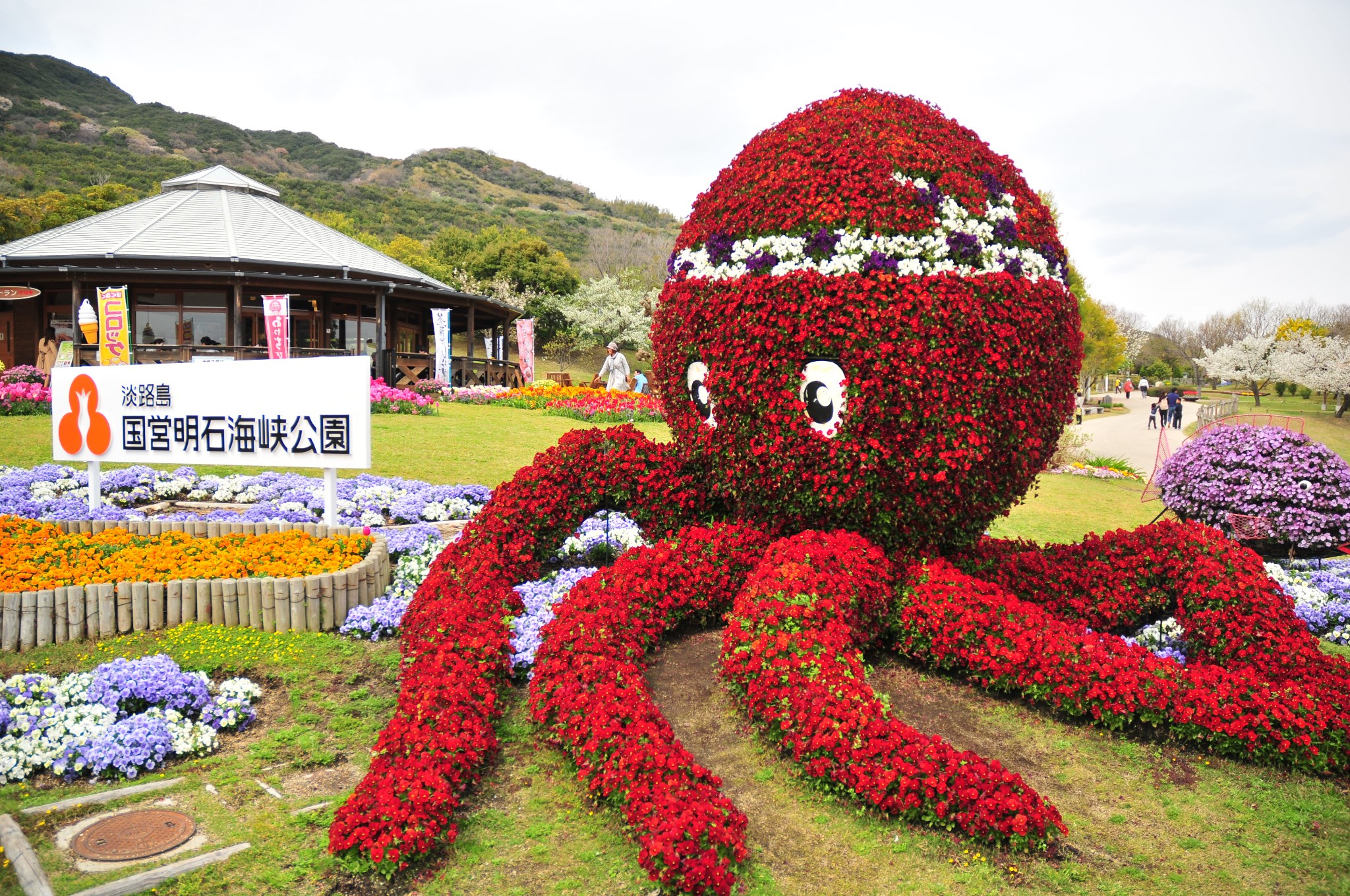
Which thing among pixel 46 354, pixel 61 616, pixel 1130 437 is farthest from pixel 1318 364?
pixel 46 354

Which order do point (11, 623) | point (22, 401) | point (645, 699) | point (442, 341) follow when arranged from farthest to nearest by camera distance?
point (442, 341) < point (22, 401) < point (11, 623) < point (645, 699)

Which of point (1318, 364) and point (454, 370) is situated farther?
point (1318, 364)

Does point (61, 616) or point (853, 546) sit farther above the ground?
point (853, 546)

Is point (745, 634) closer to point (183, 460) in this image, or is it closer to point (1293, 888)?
point (1293, 888)

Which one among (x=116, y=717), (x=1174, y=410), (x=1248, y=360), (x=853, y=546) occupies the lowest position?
(x=116, y=717)

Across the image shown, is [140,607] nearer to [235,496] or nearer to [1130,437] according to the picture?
[235,496]

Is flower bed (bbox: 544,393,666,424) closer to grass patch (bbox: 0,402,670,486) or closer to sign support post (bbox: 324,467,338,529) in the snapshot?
grass patch (bbox: 0,402,670,486)

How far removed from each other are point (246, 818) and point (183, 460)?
458 centimetres

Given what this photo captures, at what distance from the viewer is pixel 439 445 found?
1195 centimetres

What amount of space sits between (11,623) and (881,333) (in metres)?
5.10

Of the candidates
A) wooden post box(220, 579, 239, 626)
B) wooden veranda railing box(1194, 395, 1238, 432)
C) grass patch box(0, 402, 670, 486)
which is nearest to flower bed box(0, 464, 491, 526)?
grass patch box(0, 402, 670, 486)

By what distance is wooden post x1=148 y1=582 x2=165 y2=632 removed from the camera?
16.1ft

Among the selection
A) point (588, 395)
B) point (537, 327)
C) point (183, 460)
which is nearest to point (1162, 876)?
point (183, 460)

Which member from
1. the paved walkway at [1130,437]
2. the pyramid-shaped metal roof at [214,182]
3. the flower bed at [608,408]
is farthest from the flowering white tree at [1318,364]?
the pyramid-shaped metal roof at [214,182]
